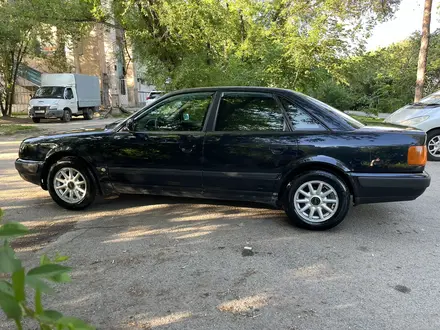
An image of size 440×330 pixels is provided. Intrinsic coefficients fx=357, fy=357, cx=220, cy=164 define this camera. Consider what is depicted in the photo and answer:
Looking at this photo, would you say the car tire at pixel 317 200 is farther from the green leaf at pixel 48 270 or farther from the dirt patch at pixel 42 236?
the green leaf at pixel 48 270

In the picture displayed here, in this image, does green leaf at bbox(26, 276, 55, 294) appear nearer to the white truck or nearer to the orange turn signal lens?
the orange turn signal lens

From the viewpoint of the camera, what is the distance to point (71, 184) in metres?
4.73

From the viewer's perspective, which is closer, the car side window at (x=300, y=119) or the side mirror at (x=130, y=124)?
the car side window at (x=300, y=119)

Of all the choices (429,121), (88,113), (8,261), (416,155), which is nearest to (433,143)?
(429,121)

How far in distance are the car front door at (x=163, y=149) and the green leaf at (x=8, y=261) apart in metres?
3.35

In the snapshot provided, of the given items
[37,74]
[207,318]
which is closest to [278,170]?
[207,318]

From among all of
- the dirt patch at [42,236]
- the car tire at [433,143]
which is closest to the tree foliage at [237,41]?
the car tire at [433,143]

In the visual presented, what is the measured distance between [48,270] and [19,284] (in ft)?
0.35

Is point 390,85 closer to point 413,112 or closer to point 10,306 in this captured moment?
point 413,112

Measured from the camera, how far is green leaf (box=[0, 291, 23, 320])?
885 millimetres

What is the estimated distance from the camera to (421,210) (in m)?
4.94

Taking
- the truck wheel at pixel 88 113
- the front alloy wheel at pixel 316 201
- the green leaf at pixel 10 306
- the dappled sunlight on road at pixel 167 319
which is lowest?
the dappled sunlight on road at pixel 167 319

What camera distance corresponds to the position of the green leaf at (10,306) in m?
0.89

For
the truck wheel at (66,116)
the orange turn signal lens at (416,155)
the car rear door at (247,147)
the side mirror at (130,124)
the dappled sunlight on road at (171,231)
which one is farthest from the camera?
the truck wheel at (66,116)
